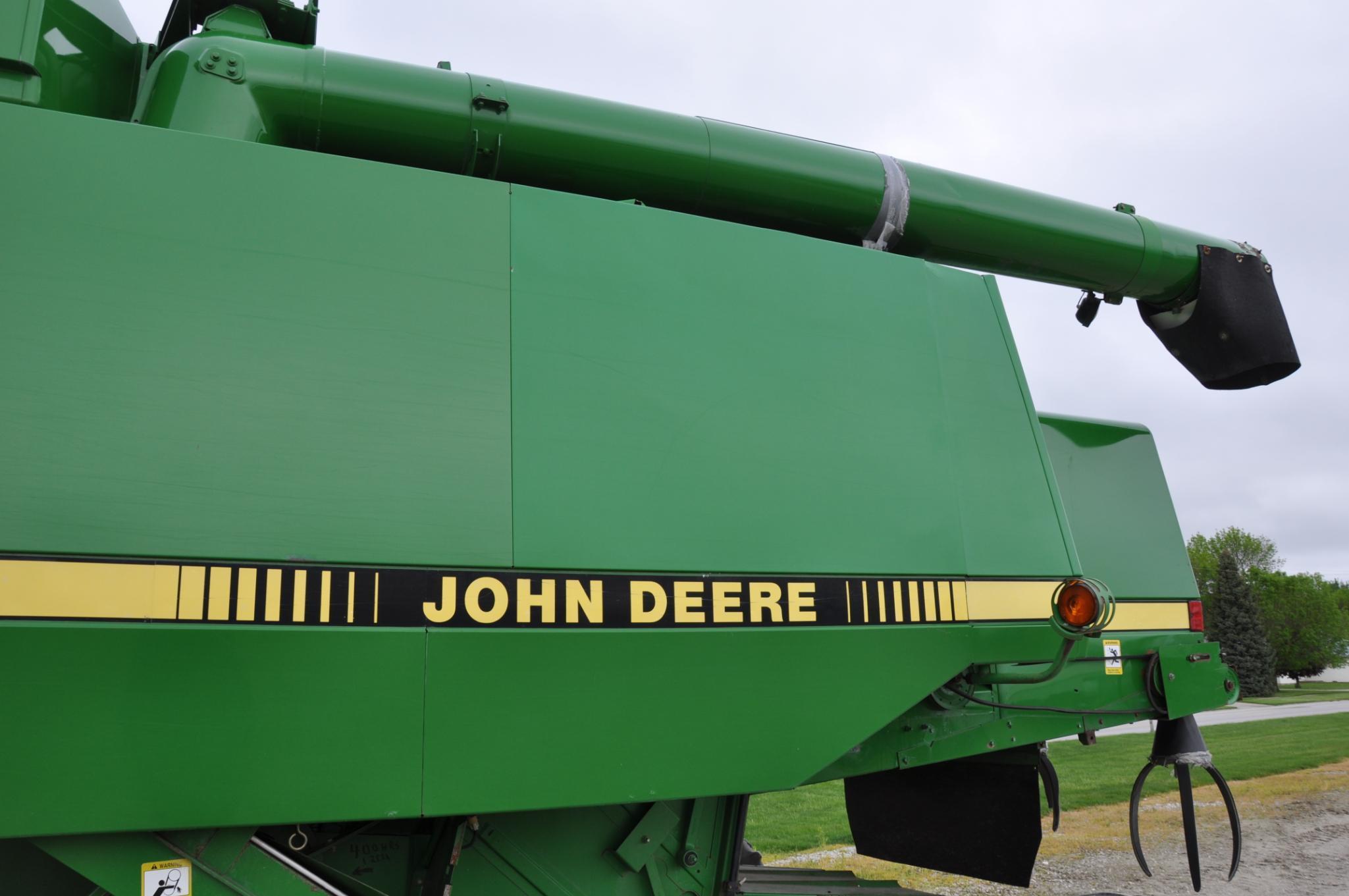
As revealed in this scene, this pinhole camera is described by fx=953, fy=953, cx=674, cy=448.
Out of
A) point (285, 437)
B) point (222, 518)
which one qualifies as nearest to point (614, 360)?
point (285, 437)

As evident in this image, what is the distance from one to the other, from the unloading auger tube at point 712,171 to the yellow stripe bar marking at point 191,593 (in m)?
1.45

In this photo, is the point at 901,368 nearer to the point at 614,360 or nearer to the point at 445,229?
the point at 614,360

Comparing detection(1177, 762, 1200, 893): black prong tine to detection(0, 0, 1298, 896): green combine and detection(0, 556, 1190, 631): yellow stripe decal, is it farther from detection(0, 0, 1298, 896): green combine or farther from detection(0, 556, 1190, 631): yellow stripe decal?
detection(0, 556, 1190, 631): yellow stripe decal

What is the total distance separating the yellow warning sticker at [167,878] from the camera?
2080 millimetres

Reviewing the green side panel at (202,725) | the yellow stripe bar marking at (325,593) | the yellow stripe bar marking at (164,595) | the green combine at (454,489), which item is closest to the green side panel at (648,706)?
the green combine at (454,489)

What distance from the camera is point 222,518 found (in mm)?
2145

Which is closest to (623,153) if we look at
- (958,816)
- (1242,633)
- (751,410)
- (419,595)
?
(751,410)

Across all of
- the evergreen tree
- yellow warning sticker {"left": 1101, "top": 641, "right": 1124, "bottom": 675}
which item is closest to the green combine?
yellow warning sticker {"left": 1101, "top": 641, "right": 1124, "bottom": 675}

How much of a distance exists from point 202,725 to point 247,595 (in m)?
0.29

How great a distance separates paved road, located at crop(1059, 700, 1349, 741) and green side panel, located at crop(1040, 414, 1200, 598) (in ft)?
39.9

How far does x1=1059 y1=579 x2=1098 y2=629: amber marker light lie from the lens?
2.84 meters

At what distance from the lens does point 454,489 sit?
7.80ft

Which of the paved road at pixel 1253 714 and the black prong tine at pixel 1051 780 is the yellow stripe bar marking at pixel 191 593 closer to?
the black prong tine at pixel 1051 780

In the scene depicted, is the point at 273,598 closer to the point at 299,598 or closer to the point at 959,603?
the point at 299,598
